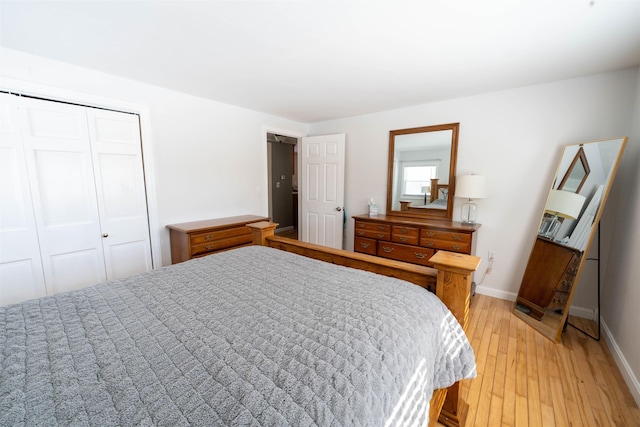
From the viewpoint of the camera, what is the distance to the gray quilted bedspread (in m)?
0.65

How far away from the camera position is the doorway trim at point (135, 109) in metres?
1.99

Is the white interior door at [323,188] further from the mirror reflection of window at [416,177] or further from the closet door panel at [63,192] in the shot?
the closet door panel at [63,192]

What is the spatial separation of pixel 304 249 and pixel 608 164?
2.66 metres

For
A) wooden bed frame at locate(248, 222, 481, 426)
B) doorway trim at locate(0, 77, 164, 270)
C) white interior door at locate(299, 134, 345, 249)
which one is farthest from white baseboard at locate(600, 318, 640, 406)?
doorway trim at locate(0, 77, 164, 270)

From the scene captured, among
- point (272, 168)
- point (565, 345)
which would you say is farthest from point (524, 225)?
point (272, 168)

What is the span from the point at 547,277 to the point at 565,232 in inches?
18.1

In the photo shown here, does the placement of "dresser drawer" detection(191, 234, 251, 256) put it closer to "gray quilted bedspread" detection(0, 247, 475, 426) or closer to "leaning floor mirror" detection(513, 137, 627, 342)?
"gray quilted bedspread" detection(0, 247, 475, 426)

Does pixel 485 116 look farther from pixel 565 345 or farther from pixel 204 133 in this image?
pixel 204 133

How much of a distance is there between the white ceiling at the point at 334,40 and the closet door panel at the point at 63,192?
528 mm

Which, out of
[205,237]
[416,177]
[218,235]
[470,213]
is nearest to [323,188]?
[416,177]

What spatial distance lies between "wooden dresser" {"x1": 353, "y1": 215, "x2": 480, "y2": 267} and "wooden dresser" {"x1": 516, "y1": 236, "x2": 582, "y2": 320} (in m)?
0.57

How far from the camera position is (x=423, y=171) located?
333cm

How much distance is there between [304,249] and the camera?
2.04 metres

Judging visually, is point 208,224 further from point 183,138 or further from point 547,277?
point 547,277
